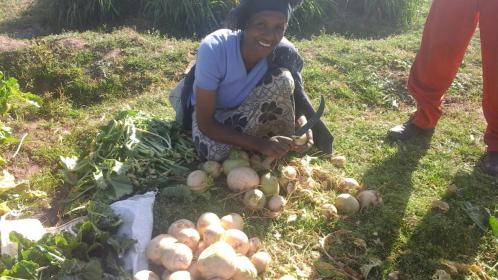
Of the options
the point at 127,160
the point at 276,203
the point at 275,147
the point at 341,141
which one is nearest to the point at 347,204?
the point at 276,203

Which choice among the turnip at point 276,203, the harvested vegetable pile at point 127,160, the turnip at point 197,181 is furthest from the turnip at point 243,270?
the harvested vegetable pile at point 127,160

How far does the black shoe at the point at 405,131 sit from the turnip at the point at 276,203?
1471 millimetres

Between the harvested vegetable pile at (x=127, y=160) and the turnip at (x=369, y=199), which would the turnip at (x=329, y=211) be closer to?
the turnip at (x=369, y=199)

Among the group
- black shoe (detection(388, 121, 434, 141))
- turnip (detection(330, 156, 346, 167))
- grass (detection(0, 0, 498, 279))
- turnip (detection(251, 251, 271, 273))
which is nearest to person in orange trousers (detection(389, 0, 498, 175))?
black shoe (detection(388, 121, 434, 141))

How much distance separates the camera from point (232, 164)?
2.94 m

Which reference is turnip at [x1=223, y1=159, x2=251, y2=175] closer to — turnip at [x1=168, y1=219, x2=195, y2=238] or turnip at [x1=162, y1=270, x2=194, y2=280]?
turnip at [x1=168, y1=219, x2=195, y2=238]

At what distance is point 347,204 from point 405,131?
4.14 ft

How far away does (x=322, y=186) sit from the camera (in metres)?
3.10

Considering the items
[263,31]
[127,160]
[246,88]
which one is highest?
[263,31]

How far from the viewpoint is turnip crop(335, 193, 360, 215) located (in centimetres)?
284

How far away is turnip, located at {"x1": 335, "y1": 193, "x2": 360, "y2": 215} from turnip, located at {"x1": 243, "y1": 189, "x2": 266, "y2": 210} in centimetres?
50

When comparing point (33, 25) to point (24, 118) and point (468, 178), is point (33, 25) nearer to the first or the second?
point (24, 118)

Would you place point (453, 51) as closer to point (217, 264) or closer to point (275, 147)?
point (275, 147)

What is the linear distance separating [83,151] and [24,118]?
110 centimetres
